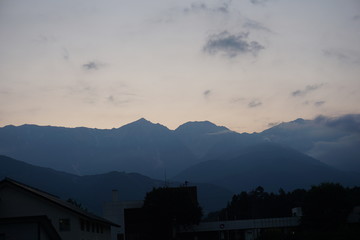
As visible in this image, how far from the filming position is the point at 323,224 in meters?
90.6

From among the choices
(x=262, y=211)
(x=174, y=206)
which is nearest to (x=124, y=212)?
(x=174, y=206)

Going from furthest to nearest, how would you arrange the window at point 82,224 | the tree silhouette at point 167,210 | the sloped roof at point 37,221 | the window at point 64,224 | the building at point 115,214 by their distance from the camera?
the building at point 115,214 → the tree silhouette at point 167,210 → the window at point 82,224 → the window at point 64,224 → the sloped roof at point 37,221

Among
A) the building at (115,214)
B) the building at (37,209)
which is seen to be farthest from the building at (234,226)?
the building at (37,209)

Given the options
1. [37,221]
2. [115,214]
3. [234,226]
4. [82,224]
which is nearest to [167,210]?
[115,214]

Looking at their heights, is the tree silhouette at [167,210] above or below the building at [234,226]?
above

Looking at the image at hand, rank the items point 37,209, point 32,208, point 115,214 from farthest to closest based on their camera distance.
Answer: point 115,214
point 37,209
point 32,208

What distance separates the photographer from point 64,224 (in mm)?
47000

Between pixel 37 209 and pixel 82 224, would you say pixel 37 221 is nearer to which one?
pixel 37 209

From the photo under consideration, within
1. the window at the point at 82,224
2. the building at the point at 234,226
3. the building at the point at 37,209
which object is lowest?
the building at the point at 234,226

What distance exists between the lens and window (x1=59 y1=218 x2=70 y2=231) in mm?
46875

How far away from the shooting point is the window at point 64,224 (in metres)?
46.9

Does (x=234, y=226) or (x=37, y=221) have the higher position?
(x=37, y=221)

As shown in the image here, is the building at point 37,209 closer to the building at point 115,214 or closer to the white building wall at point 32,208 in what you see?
the white building wall at point 32,208

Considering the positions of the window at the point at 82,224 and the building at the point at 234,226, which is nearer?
the window at the point at 82,224
